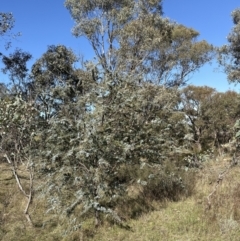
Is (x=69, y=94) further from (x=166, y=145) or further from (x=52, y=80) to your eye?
(x=52, y=80)

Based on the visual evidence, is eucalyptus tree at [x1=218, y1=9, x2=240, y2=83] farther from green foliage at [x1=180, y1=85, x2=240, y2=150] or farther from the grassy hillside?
the grassy hillside

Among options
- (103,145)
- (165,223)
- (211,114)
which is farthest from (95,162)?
(211,114)

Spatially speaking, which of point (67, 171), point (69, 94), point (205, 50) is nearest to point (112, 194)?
point (67, 171)

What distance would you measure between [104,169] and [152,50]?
44.8 feet

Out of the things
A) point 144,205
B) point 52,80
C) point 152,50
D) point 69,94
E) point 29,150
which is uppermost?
point 152,50

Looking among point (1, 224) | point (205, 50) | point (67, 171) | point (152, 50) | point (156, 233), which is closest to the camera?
point (156, 233)

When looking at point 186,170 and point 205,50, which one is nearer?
point 186,170

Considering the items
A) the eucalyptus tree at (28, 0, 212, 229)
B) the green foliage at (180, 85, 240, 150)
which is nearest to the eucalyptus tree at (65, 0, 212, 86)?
the green foliage at (180, 85, 240, 150)

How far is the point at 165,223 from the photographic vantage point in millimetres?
4969

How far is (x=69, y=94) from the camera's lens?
5828 millimetres

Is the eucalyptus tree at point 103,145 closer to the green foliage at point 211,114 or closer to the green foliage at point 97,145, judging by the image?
the green foliage at point 97,145

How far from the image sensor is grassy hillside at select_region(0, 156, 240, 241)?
4.63 metres

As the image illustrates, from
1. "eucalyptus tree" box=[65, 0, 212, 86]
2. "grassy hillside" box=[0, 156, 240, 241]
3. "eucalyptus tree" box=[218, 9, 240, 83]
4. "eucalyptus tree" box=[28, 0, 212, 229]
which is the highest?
"eucalyptus tree" box=[65, 0, 212, 86]

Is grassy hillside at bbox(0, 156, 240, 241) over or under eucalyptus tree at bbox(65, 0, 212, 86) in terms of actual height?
under
